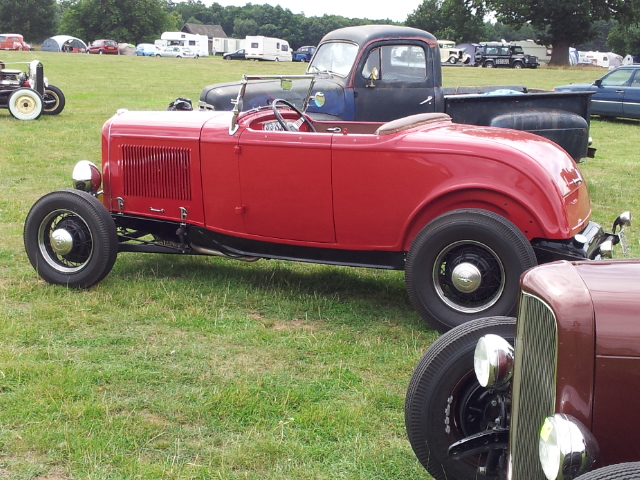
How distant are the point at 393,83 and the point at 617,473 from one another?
7998mm

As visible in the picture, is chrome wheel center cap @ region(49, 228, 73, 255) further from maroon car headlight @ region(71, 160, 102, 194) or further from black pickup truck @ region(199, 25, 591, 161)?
black pickup truck @ region(199, 25, 591, 161)

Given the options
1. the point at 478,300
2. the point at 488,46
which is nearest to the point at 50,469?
the point at 478,300

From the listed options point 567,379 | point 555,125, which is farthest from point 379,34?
point 567,379

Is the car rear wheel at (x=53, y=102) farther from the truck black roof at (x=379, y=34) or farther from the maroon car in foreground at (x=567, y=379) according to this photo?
the maroon car in foreground at (x=567, y=379)

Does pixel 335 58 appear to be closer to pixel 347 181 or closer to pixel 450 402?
pixel 347 181

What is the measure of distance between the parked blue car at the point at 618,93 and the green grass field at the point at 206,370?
11799 mm

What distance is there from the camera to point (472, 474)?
9.72ft

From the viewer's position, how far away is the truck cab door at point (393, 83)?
9.34 meters

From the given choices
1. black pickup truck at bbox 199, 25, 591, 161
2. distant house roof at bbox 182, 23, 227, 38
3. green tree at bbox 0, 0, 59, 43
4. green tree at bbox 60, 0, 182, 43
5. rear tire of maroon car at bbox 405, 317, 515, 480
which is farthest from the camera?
distant house roof at bbox 182, 23, 227, 38

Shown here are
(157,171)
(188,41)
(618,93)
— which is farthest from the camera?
(188,41)

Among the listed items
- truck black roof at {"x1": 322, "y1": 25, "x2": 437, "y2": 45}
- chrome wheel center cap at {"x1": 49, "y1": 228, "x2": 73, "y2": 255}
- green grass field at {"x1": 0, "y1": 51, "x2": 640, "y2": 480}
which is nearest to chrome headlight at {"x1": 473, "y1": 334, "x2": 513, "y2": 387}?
green grass field at {"x1": 0, "y1": 51, "x2": 640, "y2": 480}

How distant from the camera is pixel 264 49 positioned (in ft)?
175

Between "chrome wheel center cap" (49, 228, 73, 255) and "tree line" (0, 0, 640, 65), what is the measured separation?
163 ft

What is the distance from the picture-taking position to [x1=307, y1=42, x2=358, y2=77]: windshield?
30.9 feet
